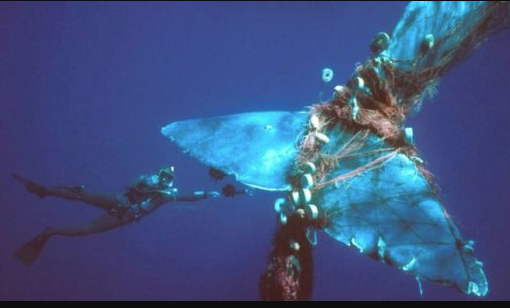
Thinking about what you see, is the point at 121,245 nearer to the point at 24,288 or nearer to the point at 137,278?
the point at 137,278

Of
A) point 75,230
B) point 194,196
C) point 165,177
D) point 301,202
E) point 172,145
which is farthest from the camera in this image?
point 172,145

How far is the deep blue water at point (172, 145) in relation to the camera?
65.7ft

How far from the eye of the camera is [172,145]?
32250 mm

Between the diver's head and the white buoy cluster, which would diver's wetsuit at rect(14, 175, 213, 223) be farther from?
the white buoy cluster

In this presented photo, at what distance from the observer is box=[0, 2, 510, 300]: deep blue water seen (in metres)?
20.0

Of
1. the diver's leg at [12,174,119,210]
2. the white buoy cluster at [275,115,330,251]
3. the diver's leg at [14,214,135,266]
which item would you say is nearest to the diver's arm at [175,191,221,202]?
the diver's leg at [14,214,135,266]

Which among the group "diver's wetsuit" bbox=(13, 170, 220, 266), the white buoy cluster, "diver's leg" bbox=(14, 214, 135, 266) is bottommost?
the white buoy cluster

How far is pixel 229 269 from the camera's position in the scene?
75.0 ft

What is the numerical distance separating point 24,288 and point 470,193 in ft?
76.5

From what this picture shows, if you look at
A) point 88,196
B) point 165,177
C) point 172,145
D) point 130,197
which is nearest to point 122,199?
point 130,197

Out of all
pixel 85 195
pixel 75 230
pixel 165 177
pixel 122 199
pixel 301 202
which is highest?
pixel 165 177

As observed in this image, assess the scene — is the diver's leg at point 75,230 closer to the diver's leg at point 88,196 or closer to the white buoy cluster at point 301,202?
the diver's leg at point 88,196

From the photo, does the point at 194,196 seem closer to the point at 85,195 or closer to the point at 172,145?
the point at 85,195
